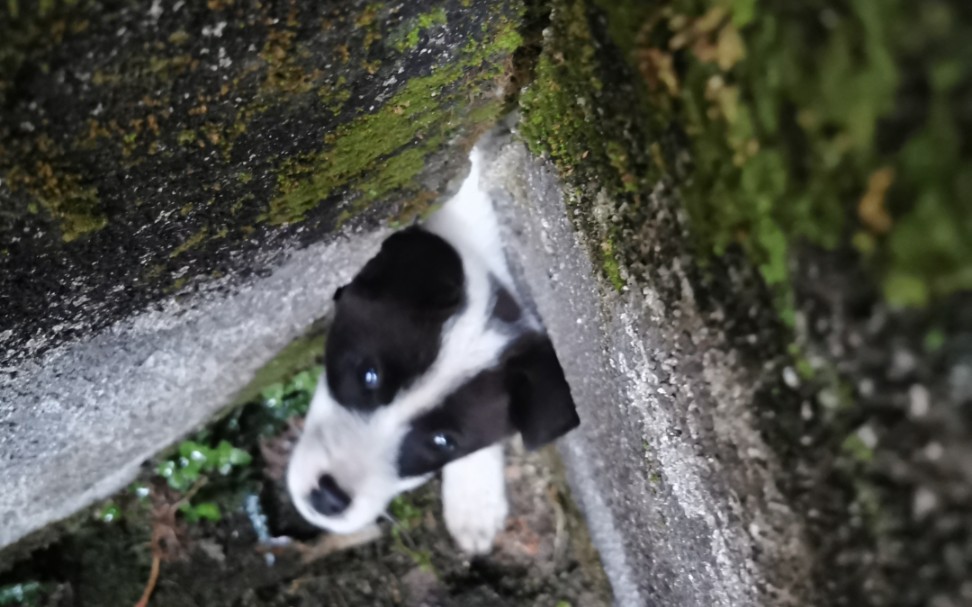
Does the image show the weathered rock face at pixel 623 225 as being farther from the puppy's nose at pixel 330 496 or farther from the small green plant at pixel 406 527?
the small green plant at pixel 406 527

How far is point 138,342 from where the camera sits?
1367 mm

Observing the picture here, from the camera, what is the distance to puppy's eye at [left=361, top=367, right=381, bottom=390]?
1.66 meters

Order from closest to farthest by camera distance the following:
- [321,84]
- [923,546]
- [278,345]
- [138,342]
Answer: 1. [923,546]
2. [321,84]
3. [138,342]
4. [278,345]

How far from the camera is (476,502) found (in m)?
2.04

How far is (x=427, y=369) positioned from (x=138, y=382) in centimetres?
59

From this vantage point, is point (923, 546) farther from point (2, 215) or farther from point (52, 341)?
point (52, 341)

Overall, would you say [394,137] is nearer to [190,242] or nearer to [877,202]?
[190,242]

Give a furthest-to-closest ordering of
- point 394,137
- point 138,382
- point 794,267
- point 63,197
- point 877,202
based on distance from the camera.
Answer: point 138,382 < point 394,137 < point 63,197 < point 794,267 < point 877,202

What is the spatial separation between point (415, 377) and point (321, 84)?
0.79m

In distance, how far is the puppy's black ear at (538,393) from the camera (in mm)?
1674

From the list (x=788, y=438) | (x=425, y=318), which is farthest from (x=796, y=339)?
(x=425, y=318)

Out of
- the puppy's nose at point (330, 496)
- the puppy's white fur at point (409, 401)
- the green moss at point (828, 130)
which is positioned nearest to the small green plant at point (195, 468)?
the puppy's white fur at point (409, 401)

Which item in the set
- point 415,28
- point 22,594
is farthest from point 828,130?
point 22,594

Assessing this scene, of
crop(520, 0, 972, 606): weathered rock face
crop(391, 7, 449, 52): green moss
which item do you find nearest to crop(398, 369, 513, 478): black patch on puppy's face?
crop(520, 0, 972, 606): weathered rock face
